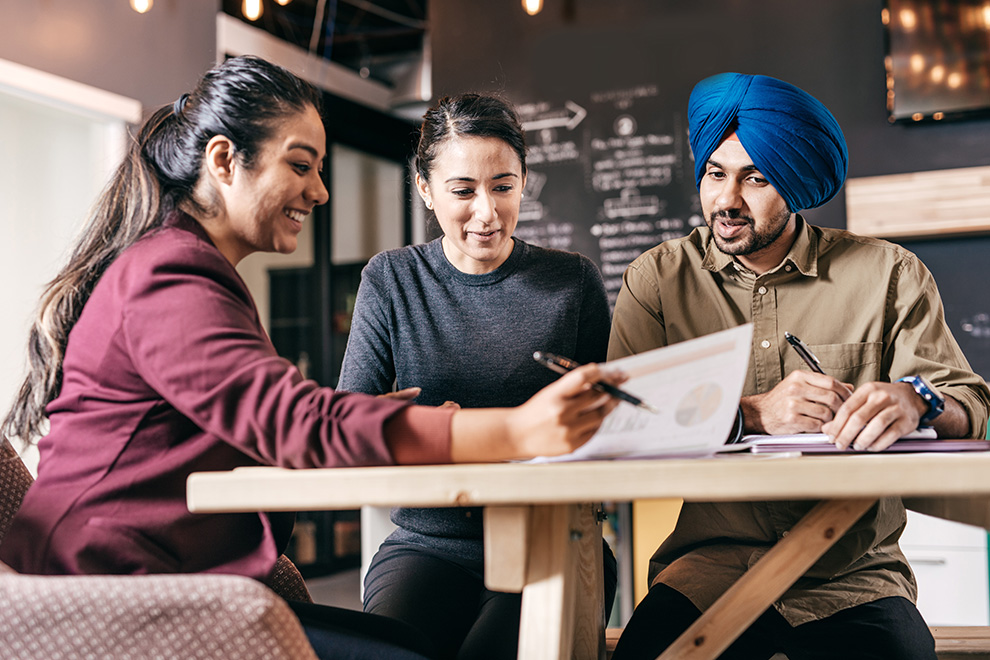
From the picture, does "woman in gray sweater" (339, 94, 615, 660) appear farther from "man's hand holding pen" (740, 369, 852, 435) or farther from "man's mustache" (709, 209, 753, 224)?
"man's hand holding pen" (740, 369, 852, 435)

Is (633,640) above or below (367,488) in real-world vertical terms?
below

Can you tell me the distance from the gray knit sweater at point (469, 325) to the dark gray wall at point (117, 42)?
6.60 feet

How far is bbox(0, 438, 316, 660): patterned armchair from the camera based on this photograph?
0.65 meters

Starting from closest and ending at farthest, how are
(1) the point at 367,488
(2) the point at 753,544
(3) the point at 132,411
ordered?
(1) the point at 367,488 → (3) the point at 132,411 → (2) the point at 753,544

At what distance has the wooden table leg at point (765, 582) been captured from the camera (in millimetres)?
990

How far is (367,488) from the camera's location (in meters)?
0.81

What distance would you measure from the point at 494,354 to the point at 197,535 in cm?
76

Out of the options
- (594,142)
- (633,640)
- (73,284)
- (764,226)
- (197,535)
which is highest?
(594,142)

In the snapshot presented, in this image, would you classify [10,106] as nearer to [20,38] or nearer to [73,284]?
[20,38]

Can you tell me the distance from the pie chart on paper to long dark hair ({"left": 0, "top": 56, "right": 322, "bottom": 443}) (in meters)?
0.62

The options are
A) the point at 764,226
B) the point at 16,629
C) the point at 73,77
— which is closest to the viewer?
the point at 16,629

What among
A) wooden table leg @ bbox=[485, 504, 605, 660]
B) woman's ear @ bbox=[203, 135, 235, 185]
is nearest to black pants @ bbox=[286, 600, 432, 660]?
wooden table leg @ bbox=[485, 504, 605, 660]

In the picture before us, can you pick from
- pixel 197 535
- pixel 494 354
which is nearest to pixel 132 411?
pixel 197 535

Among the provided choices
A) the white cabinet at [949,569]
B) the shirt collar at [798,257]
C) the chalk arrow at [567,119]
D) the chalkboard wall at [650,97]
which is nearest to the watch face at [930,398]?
the shirt collar at [798,257]
